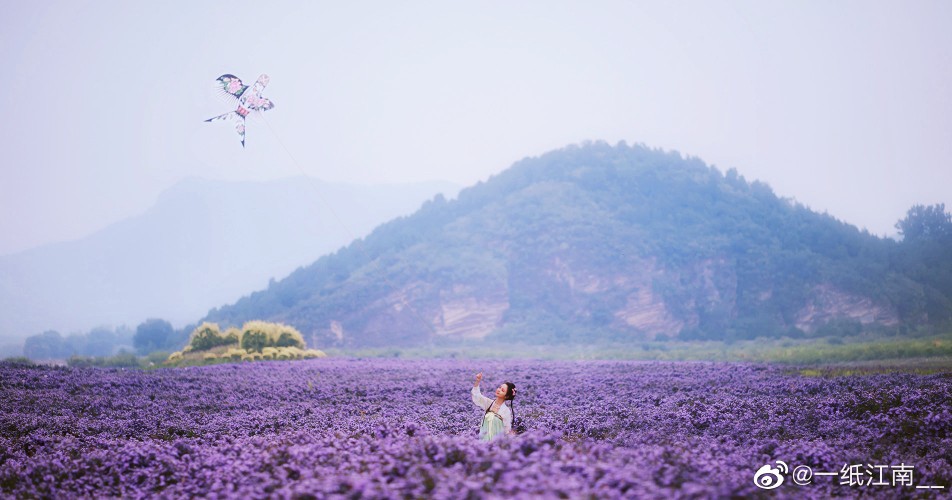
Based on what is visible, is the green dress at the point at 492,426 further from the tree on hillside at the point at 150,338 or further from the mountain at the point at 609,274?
the tree on hillside at the point at 150,338

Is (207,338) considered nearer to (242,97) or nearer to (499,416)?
(242,97)

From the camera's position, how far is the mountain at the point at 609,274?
60.1 meters

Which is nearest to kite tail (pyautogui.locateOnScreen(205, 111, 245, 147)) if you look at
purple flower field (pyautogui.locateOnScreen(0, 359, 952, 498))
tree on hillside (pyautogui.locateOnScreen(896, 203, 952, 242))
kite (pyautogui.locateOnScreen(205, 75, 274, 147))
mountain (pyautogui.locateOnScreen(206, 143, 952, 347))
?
kite (pyautogui.locateOnScreen(205, 75, 274, 147))

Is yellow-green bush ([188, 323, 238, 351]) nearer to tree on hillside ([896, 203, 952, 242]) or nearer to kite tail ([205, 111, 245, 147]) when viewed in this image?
kite tail ([205, 111, 245, 147])

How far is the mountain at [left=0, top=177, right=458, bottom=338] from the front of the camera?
150 metres

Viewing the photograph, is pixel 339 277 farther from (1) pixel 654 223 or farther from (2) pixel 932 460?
(2) pixel 932 460

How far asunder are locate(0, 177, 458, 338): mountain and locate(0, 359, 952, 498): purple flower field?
12967 cm

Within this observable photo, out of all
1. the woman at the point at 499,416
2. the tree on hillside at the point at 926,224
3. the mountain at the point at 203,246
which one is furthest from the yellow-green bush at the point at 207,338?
the mountain at the point at 203,246

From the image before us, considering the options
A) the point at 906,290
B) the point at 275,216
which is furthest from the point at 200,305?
the point at 906,290

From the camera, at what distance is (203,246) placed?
180 m

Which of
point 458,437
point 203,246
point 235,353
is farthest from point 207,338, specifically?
point 203,246

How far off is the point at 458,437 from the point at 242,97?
16.2 metres

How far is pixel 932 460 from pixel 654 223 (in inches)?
2774

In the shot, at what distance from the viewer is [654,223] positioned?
254 ft
